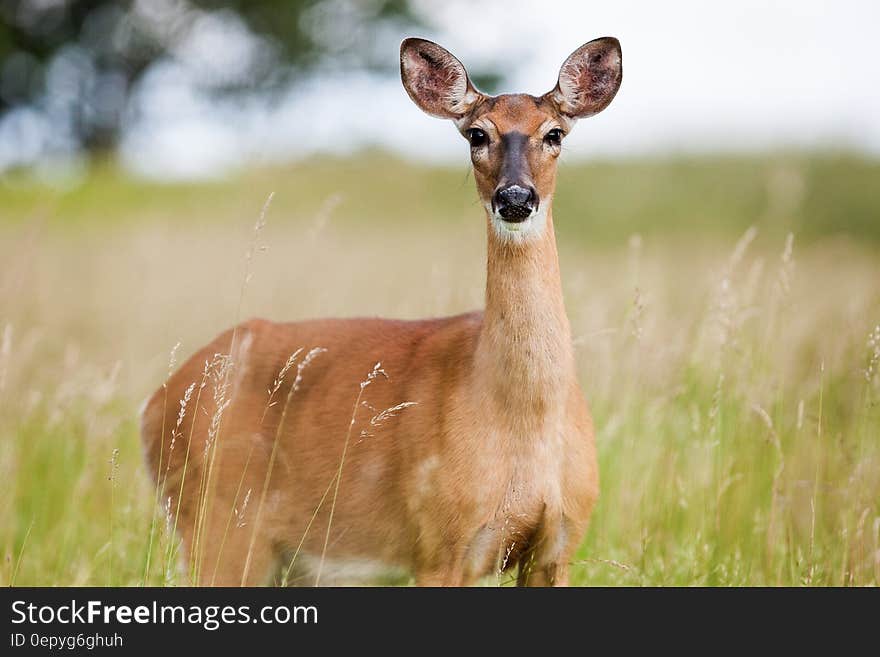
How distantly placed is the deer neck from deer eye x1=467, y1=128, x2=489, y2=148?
25 cm

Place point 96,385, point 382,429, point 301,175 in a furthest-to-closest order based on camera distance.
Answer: point 301,175 < point 96,385 < point 382,429

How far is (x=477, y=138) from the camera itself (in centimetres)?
329

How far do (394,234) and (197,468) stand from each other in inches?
417

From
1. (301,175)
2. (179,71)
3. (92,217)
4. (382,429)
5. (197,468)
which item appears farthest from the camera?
(179,71)

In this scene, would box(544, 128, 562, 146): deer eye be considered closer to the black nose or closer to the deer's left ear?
the deer's left ear

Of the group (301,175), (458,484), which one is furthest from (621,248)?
(458,484)

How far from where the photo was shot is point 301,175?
1717 centimetres

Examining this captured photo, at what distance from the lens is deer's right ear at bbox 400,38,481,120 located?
3443mm

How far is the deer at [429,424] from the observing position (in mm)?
3170

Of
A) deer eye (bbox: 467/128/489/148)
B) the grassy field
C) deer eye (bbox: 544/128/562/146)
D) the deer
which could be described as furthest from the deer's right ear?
the grassy field

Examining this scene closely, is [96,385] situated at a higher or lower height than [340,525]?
higher

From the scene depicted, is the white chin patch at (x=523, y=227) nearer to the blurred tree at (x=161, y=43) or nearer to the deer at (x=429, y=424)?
the deer at (x=429, y=424)
